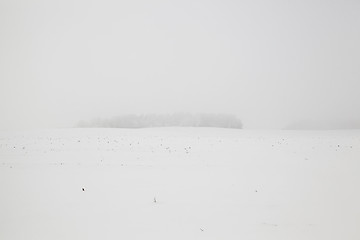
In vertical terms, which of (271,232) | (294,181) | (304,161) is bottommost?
(271,232)

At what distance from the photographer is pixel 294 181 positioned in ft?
29.8

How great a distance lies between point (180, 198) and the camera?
24.1 feet

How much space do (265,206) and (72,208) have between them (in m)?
4.99

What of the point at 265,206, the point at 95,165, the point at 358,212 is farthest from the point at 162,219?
the point at 95,165

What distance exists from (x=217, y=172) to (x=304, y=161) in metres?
5.22

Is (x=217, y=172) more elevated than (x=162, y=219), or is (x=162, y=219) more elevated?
(x=217, y=172)

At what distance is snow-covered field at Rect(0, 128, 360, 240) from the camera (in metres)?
5.21

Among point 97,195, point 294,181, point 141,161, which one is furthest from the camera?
point 141,161

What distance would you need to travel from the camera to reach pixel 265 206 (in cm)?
666

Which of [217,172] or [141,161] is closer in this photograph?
Result: [217,172]

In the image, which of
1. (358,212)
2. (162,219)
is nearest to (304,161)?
(358,212)

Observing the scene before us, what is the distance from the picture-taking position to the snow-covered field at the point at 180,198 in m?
5.21

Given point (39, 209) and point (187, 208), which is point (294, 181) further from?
point (39, 209)

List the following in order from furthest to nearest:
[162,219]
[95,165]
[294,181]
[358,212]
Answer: [95,165]
[294,181]
[358,212]
[162,219]
